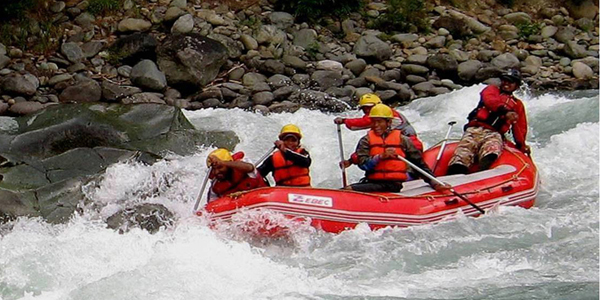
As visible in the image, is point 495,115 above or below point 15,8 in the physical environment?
above

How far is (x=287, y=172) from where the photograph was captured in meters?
8.22

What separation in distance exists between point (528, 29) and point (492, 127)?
8.31m

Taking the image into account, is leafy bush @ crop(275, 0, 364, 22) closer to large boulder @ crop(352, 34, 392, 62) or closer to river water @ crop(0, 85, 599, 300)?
large boulder @ crop(352, 34, 392, 62)

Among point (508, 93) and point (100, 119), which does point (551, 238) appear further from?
point (100, 119)

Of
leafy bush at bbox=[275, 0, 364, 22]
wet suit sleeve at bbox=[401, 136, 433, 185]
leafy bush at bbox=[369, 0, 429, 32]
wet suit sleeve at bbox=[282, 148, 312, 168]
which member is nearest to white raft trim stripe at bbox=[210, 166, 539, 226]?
wet suit sleeve at bbox=[401, 136, 433, 185]

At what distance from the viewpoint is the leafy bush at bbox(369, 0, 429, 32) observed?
1669 centimetres

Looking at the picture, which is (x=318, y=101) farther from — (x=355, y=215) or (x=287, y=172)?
(x=355, y=215)

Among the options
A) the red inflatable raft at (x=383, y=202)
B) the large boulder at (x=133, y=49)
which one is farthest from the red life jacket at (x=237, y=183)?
the large boulder at (x=133, y=49)

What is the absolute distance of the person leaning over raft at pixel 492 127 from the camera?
9.03 meters

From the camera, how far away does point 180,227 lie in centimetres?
777

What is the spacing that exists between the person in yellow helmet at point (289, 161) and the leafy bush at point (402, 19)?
29.3 ft

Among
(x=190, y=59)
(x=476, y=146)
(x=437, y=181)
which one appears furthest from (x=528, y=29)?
(x=437, y=181)

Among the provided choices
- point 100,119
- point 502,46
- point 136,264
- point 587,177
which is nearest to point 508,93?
point 587,177

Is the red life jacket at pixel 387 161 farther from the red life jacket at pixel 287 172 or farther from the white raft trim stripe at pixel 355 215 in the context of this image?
the red life jacket at pixel 287 172
